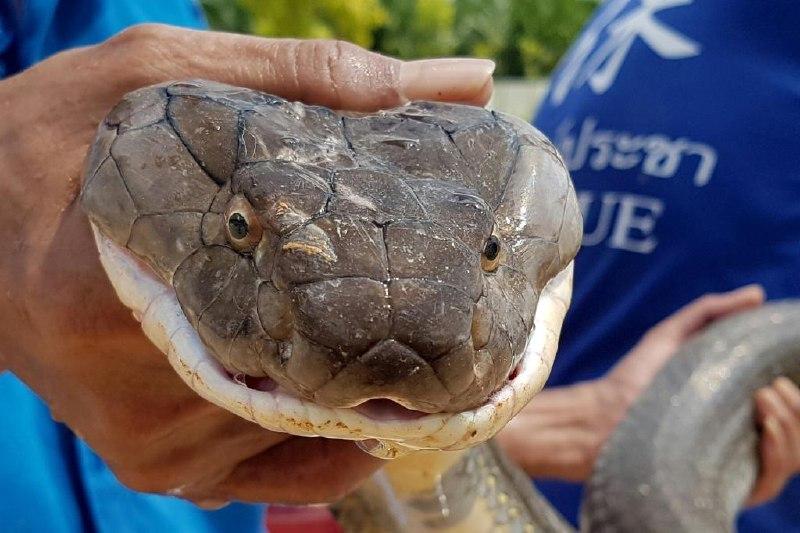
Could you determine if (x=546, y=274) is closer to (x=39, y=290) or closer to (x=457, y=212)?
(x=457, y=212)

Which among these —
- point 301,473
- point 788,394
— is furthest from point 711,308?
point 301,473

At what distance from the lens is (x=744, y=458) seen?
2.27 m

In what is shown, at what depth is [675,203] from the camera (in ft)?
7.89

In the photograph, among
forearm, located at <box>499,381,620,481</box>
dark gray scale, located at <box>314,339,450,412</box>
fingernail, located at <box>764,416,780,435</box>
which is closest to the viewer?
dark gray scale, located at <box>314,339,450,412</box>

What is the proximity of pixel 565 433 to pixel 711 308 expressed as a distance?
49 cm

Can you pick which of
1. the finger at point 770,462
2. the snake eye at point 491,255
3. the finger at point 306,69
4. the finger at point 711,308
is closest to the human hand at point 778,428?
the finger at point 770,462

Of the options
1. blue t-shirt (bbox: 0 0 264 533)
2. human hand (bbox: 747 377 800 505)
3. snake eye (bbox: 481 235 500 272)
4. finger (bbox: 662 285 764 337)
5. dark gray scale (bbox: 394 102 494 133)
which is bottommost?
human hand (bbox: 747 377 800 505)

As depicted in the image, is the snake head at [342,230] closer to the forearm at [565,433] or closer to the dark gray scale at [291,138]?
the dark gray scale at [291,138]

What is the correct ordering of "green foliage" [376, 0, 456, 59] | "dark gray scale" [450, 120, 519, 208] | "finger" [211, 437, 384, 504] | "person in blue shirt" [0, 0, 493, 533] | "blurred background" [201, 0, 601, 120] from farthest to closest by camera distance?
"green foliage" [376, 0, 456, 59] < "blurred background" [201, 0, 601, 120] < "finger" [211, 437, 384, 504] < "person in blue shirt" [0, 0, 493, 533] < "dark gray scale" [450, 120, 519, 208]

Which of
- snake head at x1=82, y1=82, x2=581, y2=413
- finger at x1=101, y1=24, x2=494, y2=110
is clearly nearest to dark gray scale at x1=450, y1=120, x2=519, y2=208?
snake head at x1=82, y1=82, x2=581, y2=413

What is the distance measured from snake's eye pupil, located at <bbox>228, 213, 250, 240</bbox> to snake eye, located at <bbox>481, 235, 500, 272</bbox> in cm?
21

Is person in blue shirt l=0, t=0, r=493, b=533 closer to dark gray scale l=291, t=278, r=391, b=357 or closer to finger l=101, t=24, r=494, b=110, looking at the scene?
finger l=101, t=24, r=494, b=110

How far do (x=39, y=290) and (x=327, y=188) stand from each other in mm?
405

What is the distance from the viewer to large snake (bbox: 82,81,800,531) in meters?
0.77
